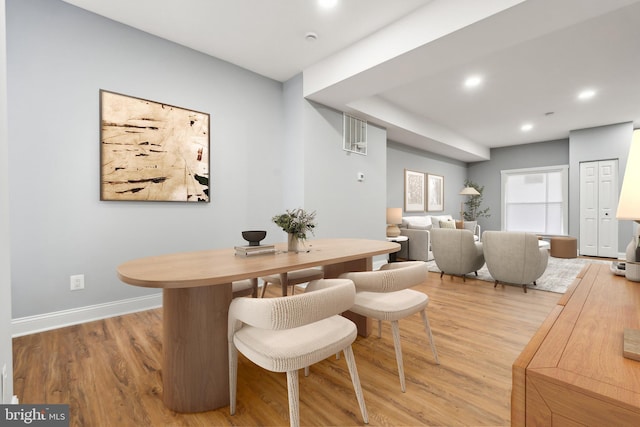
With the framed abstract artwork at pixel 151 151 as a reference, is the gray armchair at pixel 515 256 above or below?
below

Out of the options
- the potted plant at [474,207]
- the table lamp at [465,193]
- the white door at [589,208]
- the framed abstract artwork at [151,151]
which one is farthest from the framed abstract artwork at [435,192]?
the framed abstract artwork at [151,151]

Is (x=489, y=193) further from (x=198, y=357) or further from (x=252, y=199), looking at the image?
(x=198, y=357)

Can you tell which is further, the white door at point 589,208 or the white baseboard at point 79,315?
the white door at point 589,208

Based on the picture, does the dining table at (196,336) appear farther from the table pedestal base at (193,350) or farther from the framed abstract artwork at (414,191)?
the framed abstract artwork at (414,191)

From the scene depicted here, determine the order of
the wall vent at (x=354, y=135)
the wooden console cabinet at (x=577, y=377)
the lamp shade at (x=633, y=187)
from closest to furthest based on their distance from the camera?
the wooden console cabinet at (x=577, y=377) → the lamp shade at (x=633, y=187) → the wall vent at (x=354, y=135)

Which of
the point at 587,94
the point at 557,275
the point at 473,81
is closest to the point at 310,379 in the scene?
the point at 473,81

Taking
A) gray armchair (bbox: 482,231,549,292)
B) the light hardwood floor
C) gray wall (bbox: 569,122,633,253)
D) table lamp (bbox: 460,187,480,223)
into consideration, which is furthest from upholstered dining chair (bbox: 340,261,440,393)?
gray wall (bbox: 569,122,633,253)

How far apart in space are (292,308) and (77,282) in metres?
2.54

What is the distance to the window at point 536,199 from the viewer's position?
23.5ft

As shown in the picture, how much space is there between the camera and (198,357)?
1.48m

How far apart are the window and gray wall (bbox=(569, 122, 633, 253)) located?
2.75 ft

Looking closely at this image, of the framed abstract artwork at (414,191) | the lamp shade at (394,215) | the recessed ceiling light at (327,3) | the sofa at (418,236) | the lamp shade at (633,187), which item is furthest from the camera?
the framed abstract artwork at (414,191)

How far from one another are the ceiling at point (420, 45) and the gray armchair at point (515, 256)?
214cm

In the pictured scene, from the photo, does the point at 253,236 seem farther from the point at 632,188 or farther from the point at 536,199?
the point at 536,199
